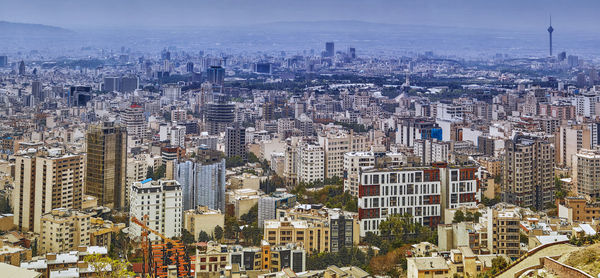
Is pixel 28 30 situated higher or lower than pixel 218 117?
higher

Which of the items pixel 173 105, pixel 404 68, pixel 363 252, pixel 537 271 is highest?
pixel 404 68

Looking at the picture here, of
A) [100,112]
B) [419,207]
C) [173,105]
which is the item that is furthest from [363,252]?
[173,105]

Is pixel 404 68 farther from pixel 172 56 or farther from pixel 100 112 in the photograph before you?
pixel 100 112

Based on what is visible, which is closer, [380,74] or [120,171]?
[120,171]

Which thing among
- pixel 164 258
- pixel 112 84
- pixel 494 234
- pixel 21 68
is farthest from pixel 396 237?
pixel 21 68

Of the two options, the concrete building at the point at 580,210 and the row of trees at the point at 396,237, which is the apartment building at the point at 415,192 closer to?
the row of trees at the point at 396,237

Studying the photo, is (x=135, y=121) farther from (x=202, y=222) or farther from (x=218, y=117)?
(x=202, y=222)
